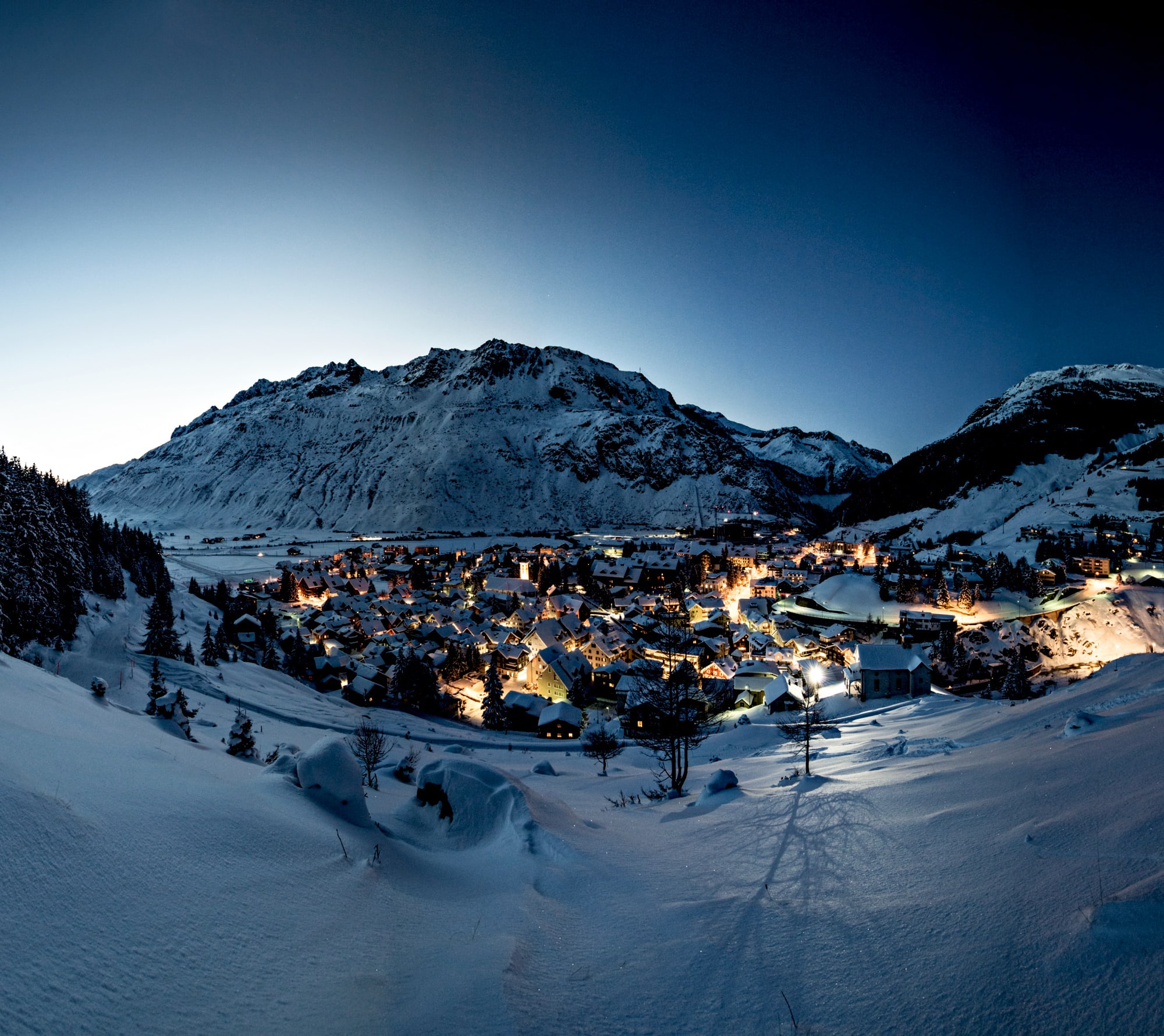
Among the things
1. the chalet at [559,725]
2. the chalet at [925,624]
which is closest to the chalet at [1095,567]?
the chalet at [925,624]

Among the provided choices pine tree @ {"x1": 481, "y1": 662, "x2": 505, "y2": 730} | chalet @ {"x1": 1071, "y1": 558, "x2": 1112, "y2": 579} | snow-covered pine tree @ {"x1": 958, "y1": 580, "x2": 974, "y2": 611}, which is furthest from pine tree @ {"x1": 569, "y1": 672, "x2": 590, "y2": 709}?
chalet @ {"x1": 1071, "y1": 558, "x2": 1112, "y2": 579}

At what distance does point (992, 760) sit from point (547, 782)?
A: 12.7m

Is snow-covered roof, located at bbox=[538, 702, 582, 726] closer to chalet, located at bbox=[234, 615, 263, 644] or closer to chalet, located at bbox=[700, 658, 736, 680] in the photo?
chalet, located at bbox=[700, 658, 736, 680]

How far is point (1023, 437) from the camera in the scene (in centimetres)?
14288

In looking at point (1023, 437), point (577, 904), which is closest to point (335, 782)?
point (577, 904)

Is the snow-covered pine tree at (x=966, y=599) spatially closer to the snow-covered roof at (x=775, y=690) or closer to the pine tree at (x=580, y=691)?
the snow-covered roof at (x=775, y=690)

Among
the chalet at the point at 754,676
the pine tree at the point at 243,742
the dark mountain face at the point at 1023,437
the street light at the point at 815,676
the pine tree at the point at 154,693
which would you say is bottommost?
the street light at the point at 815,676

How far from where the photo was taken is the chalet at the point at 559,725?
32969mm

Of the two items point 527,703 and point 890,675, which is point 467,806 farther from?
point 890,675

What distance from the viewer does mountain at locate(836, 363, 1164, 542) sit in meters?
106

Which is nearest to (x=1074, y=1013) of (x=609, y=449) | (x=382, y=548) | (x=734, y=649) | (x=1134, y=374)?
(x=734, y=649)

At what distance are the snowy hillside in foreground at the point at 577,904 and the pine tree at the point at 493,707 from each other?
28019 millimetres

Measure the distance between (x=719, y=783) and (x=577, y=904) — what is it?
5.91 metres

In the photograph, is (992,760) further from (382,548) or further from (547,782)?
(382,548)
